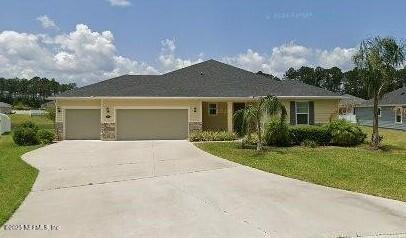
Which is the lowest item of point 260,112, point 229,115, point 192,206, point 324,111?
point 192,206

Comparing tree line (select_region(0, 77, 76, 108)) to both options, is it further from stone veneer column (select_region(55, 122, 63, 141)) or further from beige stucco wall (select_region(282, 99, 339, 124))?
beige stucco wall (select_region(282, 99, 339, 124))

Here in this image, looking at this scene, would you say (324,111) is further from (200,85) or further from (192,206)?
(192,206)

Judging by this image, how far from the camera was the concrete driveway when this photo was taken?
6.70 meters

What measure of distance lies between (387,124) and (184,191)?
94.2 feet

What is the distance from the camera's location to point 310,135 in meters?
18.9

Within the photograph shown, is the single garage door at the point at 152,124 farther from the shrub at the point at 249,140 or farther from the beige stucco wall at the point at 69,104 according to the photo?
the shrub at the point at 249,140

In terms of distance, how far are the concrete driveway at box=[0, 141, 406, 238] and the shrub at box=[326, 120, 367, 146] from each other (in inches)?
287

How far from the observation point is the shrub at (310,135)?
18.9m

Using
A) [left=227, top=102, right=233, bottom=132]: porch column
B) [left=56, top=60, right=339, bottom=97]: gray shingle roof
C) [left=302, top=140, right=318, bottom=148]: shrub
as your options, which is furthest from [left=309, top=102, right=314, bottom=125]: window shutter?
[left=302, top=140, right=318, bottom=148]: shrub

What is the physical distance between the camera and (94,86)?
2461cm

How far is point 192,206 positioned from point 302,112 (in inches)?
677

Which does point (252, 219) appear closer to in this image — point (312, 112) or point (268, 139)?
point (268, 139)

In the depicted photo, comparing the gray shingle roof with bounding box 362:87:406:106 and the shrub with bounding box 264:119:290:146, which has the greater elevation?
the gray shingle roof with bounding box 362:87:406:106

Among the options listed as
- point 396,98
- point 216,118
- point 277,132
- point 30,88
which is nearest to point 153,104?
point 216,118
